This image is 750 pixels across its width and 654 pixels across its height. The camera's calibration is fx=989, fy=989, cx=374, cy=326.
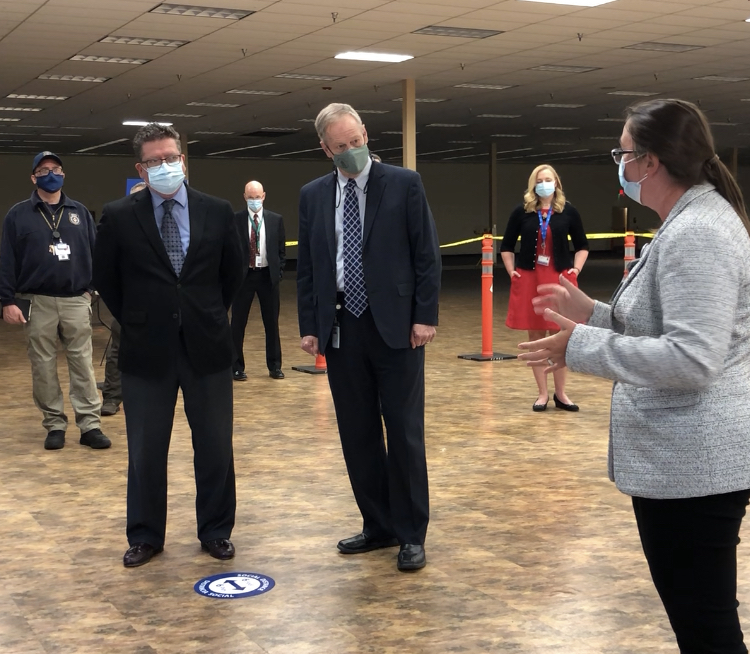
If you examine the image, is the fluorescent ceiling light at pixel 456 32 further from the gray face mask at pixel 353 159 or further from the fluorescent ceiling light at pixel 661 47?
the gray face mask at pixel 353 159

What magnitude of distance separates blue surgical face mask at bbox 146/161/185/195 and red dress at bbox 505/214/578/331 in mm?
→ 3363

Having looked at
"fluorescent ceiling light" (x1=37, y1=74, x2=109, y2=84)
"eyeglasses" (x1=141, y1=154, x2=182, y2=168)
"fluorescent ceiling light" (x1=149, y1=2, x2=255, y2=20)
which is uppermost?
"fluorescent ceiling light" (x1=149, y1=2, x2=255, y2=20)

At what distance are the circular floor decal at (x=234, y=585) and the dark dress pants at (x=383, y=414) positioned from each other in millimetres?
554

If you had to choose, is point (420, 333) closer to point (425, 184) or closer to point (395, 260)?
point (395, 260)

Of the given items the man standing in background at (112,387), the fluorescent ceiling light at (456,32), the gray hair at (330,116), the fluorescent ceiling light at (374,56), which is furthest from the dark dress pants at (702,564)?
the fluorescent ceiling light at (374,56)

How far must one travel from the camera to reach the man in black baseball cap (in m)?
5.93

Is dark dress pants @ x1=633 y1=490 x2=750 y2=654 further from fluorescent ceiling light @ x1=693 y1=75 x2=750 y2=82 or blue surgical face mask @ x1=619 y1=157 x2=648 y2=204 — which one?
fluorescent ceiling light @ x1=693 y1=75 x2=750 y2=82

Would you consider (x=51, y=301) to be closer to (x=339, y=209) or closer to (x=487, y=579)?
(x=339, y=209)

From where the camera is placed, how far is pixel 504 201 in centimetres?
3859

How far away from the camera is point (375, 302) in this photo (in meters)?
3.70

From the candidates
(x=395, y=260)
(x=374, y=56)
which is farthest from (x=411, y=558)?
(x=374, y=56)

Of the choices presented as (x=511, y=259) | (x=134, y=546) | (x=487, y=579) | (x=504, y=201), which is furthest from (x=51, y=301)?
(x=504, y=201)

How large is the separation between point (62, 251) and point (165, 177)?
2411mm

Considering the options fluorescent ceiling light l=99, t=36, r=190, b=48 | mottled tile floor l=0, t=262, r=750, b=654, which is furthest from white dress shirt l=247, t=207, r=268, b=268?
fluorescent ceiling light l=99, t=36, r=190, b=48
